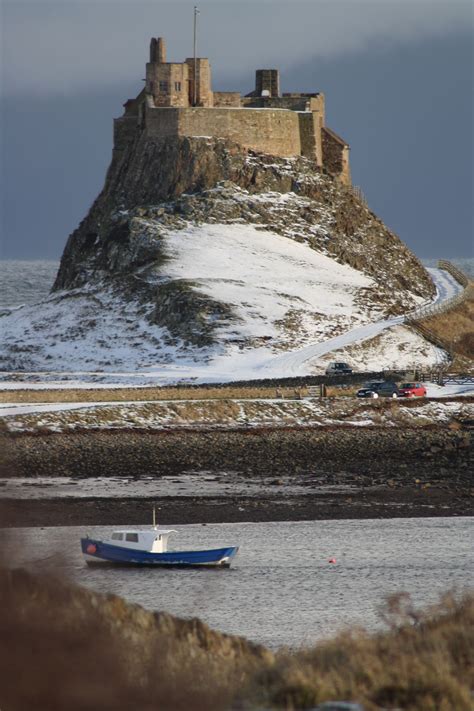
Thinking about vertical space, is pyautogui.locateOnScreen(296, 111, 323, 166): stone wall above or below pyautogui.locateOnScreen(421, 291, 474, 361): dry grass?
above

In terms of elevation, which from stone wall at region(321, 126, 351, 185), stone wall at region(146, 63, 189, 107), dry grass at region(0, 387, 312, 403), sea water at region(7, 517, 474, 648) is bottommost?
sea water at region(7, 517, 474, 648)

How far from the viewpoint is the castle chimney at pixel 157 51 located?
3979 inches

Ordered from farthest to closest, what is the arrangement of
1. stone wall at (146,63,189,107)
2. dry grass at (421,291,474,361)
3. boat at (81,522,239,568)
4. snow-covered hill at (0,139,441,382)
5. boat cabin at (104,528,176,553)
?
stone wall at (146,63,189,107)
dry grass at (421,291,474,361)
snow-covered hill at (0,139,441,382)
boat cabin at (104,528,176,553)
boat at (81,522,239,568)

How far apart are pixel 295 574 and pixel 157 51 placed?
248 feet

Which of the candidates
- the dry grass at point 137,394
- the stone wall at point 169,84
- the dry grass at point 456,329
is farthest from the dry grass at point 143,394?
the stone wall at point 169,84

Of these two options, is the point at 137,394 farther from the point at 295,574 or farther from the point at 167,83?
the point at 167,83

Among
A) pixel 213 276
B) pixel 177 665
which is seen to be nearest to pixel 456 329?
pixel 213 276

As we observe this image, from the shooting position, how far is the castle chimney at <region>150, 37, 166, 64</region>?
332 feet

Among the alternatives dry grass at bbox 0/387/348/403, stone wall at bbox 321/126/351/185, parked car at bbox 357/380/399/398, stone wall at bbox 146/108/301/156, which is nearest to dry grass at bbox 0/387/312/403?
dry grass at bbox 0/387/348/403

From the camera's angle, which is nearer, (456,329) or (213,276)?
(456,329)

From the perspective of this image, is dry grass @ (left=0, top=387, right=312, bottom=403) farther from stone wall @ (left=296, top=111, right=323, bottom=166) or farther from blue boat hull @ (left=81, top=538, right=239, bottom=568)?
stone wall @ (left=296, top=111, right=323, bottom=166)

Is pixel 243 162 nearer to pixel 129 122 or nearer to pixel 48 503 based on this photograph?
pixel 129 122

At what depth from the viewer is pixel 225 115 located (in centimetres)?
9912

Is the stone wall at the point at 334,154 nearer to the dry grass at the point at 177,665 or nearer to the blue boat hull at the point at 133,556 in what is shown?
the blue boat hull at the point at 133,556
